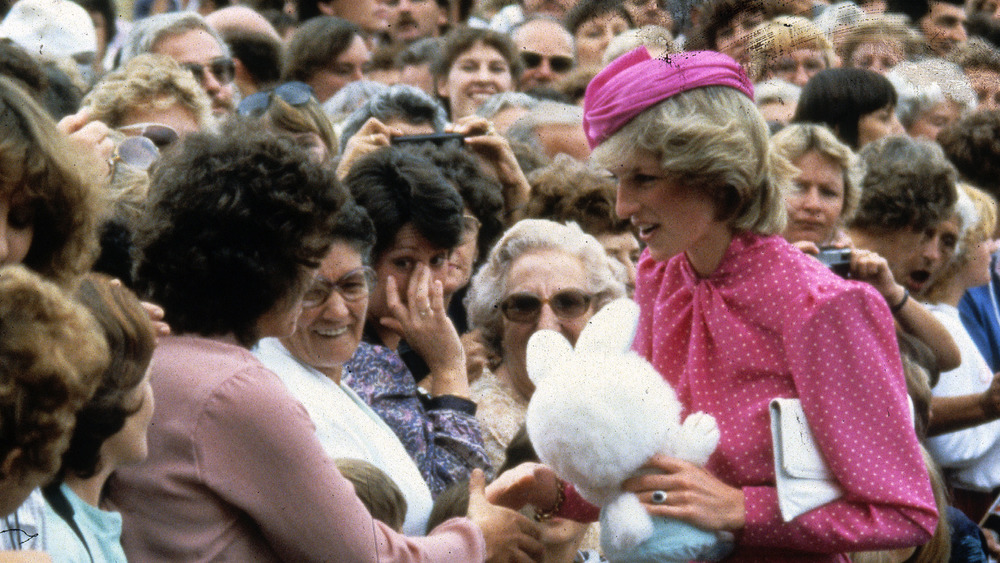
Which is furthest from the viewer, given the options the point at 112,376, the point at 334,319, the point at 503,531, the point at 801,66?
the point at 801,66

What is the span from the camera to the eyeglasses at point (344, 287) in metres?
2.82

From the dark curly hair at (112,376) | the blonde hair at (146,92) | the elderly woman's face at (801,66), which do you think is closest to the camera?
the dark curly hair at (112,376)

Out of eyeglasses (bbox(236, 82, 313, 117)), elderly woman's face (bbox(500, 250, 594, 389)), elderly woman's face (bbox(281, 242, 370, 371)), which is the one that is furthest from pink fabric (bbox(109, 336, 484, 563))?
eyeglasses (bbox(236, 82, 313, 117))

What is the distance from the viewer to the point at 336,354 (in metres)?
2.77

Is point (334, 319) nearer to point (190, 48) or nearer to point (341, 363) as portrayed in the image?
point (341, 363)

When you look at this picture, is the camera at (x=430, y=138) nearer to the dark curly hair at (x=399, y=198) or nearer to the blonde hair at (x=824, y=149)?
the dark curly hair at (x=399, y=198)

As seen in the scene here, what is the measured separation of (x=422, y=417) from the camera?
9.70 ft

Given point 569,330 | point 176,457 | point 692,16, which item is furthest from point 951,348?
point 176,457

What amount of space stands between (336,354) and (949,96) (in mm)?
5031

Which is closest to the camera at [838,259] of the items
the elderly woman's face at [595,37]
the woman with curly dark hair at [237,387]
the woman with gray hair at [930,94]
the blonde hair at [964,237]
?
the blonde hair at [964,237]

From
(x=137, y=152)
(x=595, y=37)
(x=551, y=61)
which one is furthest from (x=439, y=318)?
(x=595, y=37)

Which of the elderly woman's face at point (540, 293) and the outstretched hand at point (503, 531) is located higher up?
the outstretched hand at point (503, 531)

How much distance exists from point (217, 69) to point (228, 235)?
9.72ft

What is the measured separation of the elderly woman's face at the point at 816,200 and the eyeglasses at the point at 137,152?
2.19 m
